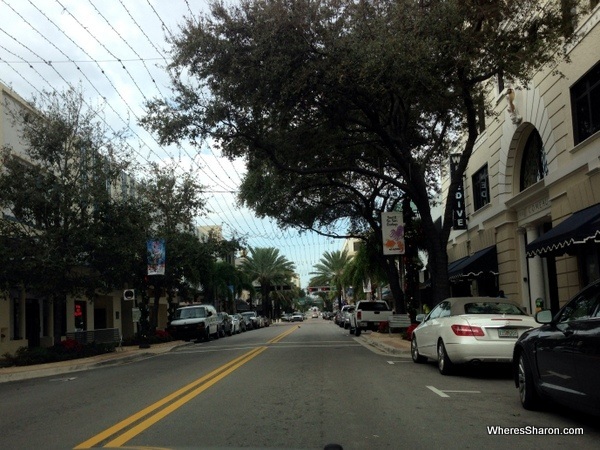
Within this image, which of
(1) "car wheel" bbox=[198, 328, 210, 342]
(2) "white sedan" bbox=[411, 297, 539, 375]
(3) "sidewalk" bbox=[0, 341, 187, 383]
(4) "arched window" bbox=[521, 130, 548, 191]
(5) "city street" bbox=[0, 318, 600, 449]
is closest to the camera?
(5) "city street" bbox=[0, 318, 600, 449]

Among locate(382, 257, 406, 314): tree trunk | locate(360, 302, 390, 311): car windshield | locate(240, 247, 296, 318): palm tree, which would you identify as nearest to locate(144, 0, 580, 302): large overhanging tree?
locate(382, 257, 406, 314): tree trunk

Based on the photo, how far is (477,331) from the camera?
1173 centimetres

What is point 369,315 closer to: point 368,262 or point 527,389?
point 368,262

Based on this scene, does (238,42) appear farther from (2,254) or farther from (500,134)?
(500,134)

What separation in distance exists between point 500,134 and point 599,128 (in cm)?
826

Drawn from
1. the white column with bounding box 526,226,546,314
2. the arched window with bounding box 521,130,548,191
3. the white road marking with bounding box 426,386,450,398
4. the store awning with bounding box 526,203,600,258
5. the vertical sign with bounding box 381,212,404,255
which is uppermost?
the arched window with bounding box 521,130,548,191

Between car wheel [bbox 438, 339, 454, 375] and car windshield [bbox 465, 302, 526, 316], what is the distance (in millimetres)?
868

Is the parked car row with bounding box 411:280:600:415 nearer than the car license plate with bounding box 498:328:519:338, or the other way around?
the parked car row with bounding box 411:280:600:415

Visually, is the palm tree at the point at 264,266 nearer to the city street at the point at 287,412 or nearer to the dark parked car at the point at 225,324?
the dark parked car at the point at 225,324

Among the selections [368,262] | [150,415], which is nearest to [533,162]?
[368,262]

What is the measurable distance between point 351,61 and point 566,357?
405 inches

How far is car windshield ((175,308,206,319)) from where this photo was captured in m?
34.2

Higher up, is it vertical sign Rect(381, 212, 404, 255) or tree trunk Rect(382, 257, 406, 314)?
vertical sign Rect(381, 212, 404, 255)

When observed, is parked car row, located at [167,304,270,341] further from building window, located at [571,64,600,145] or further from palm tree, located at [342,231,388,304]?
building window, located at [571,64,600,145]
